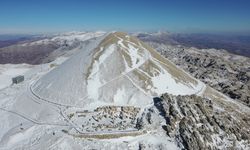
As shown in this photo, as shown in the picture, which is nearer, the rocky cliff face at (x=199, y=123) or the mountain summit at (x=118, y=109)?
the rocky cliff face at (x=199, y=123)

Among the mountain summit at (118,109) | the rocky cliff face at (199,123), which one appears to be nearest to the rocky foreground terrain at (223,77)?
the mountain summit at (118,109)

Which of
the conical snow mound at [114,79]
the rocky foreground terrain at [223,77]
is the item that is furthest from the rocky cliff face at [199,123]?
the rocky foreground terrain at [223,77]

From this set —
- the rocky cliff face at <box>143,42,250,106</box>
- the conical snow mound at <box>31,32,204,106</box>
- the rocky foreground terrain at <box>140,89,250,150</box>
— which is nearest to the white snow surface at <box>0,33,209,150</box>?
the conical snow mound at <box>31,32,204,106</box>

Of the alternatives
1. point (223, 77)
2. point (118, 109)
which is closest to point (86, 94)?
point (118, 109)

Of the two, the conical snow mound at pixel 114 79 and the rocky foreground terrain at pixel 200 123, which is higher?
the conical snow mound at pixel 114 79

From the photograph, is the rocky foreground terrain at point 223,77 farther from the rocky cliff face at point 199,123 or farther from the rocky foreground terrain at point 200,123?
the rocky cliff face at point 199,123

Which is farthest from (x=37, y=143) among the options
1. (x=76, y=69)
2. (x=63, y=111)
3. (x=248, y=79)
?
(x=248, y=79)

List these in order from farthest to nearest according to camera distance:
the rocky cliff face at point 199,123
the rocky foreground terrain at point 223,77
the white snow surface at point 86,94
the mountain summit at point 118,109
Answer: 1. the rocky foreground terrain at point 223,77
2. the mountain summit at point 118,109
3. the white snow surface at point 86,94
4. the rocky cliff face at point 199,123

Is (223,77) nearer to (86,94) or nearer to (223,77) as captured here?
(223,77)

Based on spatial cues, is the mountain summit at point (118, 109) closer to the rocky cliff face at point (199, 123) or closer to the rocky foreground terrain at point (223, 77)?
the rocky cliff face at point (199, 123)

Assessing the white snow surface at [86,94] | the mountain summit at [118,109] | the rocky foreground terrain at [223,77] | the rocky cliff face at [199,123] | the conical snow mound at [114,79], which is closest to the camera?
the rocky cliff face at [199,123]
